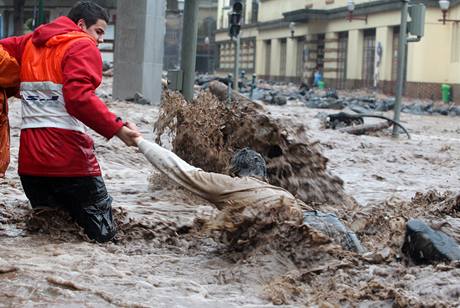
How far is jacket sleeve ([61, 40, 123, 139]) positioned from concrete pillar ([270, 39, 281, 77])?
60.0 metres

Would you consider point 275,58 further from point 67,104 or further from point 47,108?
point 67,104

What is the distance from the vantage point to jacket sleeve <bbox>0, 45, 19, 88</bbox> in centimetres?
583

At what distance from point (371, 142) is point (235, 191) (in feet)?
33.3

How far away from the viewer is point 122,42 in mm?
21422

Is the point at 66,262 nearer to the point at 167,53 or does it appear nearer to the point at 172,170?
the point at 172,170

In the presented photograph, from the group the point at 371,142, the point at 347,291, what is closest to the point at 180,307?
the point at 347,291

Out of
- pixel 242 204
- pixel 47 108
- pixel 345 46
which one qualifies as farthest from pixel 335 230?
pixel 345 46

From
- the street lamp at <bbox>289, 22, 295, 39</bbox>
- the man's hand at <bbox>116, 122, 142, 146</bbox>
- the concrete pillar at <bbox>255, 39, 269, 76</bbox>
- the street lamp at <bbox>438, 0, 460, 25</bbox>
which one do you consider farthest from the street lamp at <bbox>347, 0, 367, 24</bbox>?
the man's hand at <bbox>116, 122, 142, 146</bbox>

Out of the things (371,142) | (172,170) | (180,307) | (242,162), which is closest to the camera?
(180,307)

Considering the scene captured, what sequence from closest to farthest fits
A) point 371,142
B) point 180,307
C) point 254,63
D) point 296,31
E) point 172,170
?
1. point 180,307
2. point 172,170
3. point 371,142
4. point 296,31
5. point 254,63

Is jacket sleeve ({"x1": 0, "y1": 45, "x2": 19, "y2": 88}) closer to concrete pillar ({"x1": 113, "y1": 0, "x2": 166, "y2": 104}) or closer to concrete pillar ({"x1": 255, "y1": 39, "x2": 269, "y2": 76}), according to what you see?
concrete pillar ({"x1": 113, "y1": 0, "x2": 166, "y2": 104})

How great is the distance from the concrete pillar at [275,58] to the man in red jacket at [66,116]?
59.7m

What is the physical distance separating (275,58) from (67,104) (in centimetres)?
6121

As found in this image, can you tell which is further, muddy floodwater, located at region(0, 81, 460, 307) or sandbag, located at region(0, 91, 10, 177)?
sandbag, located at region(0, 91, 10, 177)
